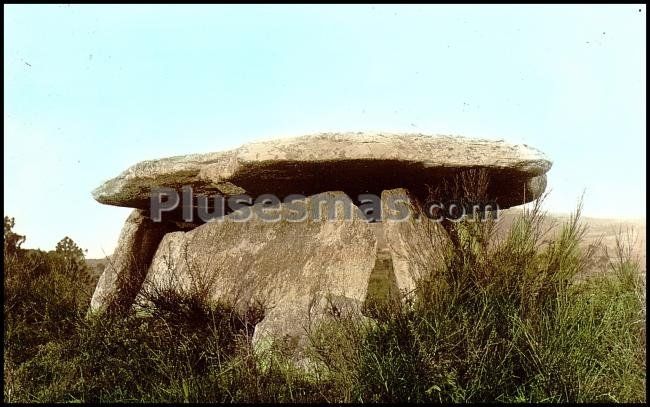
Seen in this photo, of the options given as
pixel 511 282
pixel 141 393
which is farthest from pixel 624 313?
pixel 141 393

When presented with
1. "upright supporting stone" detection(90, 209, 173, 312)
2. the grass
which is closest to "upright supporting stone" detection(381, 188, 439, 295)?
the grass

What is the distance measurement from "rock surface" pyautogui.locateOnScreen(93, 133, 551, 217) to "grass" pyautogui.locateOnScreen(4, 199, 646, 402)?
2.29 ft

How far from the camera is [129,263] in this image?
24.8ft

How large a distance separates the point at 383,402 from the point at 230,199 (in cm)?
384

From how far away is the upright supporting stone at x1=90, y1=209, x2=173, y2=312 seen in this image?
24.0 ft

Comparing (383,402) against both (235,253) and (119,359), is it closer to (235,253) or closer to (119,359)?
(119,359)

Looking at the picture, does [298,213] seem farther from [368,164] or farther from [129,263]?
[129,263]

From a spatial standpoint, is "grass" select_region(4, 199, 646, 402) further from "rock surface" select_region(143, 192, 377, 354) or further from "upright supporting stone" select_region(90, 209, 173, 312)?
"upright supporting stone" select_region(90, 209, 173, 312)

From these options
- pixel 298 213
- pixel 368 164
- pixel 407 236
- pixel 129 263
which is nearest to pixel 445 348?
pixel 407 236

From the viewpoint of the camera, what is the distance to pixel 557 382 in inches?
162

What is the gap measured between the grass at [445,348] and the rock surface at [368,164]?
70 centimetres

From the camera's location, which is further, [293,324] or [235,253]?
[235,253]

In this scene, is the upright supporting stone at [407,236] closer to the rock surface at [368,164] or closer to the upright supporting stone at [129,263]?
the rock surface at [368,164]

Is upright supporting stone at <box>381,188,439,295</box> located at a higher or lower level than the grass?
higher
